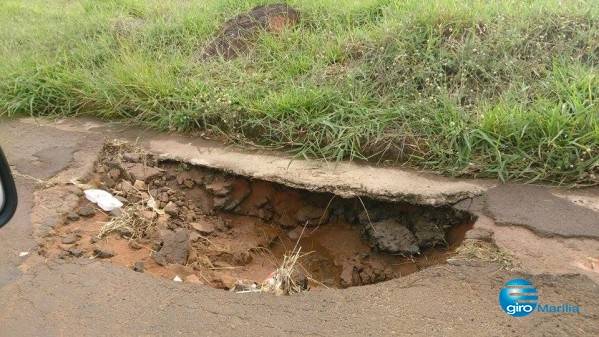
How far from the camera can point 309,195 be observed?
399cm

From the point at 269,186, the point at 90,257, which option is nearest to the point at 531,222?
the point at 269,186

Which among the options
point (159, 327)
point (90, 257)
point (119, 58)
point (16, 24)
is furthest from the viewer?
point (16, 24)

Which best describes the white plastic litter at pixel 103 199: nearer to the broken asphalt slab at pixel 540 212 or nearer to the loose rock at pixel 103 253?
the loose rock at pixel 103 253

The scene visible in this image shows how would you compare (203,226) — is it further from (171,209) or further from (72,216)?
(72,216)

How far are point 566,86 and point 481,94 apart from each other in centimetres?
57

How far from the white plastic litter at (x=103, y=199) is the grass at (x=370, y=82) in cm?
99

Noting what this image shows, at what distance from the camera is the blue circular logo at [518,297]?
2646mm

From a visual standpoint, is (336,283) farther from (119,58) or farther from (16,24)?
(16,24)

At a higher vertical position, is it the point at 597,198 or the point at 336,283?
the point at 597,198

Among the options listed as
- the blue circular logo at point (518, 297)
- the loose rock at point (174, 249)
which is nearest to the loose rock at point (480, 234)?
the blue circular logo at point (518, 297)

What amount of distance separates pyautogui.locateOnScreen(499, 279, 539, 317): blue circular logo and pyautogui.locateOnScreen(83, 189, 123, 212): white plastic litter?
2368 mm

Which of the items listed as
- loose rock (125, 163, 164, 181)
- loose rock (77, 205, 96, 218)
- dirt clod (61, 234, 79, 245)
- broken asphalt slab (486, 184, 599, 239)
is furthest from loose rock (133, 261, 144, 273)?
broken asphalt slab (486, 184, 599, 239)

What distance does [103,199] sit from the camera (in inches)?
150

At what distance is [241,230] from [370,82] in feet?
5.08
